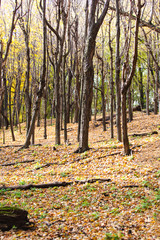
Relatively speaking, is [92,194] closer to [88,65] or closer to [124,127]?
[124,127]

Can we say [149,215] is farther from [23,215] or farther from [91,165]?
[91,165]

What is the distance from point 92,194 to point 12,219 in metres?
2.41

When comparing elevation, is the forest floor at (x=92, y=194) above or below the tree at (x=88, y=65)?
below

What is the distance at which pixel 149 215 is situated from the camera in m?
4.25

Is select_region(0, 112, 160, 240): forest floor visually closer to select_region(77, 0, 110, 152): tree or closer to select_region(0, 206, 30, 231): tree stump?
select_region(0, 206, 30, 231): tree stump

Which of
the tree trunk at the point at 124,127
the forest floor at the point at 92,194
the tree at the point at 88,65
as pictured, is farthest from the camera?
the tree at the point at 88,65

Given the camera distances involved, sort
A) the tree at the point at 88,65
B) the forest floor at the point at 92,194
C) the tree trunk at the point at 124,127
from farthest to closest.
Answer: the tree at the point at 88,65
the tree trunk at the point at 124,127
the forest floor at the point at 92,194

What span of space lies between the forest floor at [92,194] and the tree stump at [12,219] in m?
0.11

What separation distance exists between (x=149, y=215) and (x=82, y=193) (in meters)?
2.23

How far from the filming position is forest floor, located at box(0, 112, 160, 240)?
13.0ft

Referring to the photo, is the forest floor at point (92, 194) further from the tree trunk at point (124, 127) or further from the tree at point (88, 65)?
the tree at point (88, 65)

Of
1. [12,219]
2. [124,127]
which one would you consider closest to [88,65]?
[124,127]

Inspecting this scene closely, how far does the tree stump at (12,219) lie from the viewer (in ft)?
13.1

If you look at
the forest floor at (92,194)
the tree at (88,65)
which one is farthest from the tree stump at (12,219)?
the tree at (88,65)
